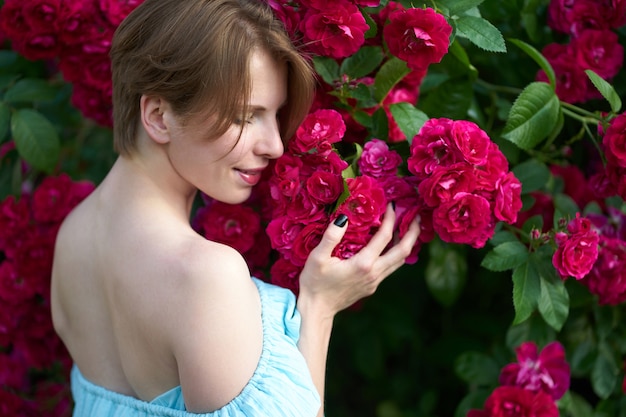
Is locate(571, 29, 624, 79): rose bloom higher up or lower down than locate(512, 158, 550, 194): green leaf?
higher up

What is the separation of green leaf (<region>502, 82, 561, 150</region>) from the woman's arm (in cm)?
32

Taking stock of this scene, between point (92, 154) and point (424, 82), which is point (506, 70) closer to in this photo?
point (424, 82)

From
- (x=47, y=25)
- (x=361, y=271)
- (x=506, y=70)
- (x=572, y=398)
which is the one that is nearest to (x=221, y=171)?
(x=361, y=271)

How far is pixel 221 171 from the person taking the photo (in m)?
1.42

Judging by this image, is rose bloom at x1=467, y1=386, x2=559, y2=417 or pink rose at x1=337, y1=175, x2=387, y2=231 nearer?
pink rose at x1=337, y1=175, x2=387, y2=231

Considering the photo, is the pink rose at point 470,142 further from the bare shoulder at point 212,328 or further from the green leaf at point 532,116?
the bare shoulder at point 212,328

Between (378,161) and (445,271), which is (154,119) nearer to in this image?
(378,161)

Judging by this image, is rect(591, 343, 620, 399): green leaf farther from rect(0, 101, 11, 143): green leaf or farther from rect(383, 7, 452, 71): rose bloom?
rect(0, 101, 11, 143): green leaf

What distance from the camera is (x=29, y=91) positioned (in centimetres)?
193

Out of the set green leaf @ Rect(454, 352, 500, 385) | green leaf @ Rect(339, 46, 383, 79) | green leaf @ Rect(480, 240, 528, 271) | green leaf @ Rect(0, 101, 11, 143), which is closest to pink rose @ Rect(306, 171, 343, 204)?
green leaf @ Rect(339, 46, 383, 79)

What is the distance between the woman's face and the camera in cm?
136

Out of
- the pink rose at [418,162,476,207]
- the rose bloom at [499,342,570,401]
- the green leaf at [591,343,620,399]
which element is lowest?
the green leaf at [591,343,620,399]

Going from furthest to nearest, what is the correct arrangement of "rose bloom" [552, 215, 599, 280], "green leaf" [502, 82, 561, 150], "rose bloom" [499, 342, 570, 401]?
1. "rose bloom" [499, 342, 570, 401]
2. "green leaf" [502, 82, 561, 150]
3. "rose bloom" [552, 215, 599, 280]

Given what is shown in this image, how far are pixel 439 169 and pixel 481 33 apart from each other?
33cm
